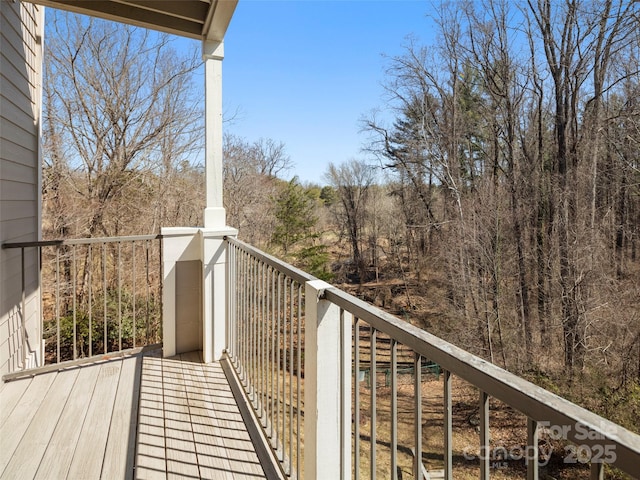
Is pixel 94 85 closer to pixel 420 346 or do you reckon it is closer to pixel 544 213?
pixel 420 346

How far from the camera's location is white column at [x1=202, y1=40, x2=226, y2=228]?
2996 millimetres

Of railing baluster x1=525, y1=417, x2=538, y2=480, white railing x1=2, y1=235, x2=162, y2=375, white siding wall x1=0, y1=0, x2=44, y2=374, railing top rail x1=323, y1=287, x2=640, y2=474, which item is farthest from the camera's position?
white railing x1=2, y1=235, x2=162, y2=375

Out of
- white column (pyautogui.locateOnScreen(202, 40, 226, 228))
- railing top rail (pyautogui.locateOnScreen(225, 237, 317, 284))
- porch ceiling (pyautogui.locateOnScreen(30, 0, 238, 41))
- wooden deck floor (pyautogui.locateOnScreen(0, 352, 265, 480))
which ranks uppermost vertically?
porch ceiling (pyautogui.locateOnScreen(30, 0, 238, 41))

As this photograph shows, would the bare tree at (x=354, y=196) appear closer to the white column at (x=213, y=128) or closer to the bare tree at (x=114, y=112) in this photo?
the bare tree at (x=114, y=112)

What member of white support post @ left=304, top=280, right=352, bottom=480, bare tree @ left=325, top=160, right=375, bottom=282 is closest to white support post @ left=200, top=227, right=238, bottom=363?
white support post @ left=304, top=280, right=352, bottom=480

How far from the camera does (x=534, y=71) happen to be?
11.2 meters

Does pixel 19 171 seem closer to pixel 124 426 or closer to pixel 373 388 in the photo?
pixel 124 426

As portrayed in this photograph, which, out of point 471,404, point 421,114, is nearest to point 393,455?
point 471,404

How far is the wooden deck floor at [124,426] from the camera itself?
182 cm

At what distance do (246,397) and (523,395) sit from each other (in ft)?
7.06

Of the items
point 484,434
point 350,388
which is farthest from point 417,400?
point 350,388

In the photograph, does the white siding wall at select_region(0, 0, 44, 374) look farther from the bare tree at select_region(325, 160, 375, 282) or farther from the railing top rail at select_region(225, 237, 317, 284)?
the bare tree at select_region(325, 160, 375, 282)

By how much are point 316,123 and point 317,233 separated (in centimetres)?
496

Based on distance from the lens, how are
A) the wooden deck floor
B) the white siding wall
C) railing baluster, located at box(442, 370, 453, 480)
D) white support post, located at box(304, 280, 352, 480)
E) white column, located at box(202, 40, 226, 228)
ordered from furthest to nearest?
white column, located at box(202, 40, 226, 228)
the white siding wall
the wooden deck floor
white support post, located at box(304, 280, 352, 480)
railing baluster, located at box(442, 370, 453, 480)
